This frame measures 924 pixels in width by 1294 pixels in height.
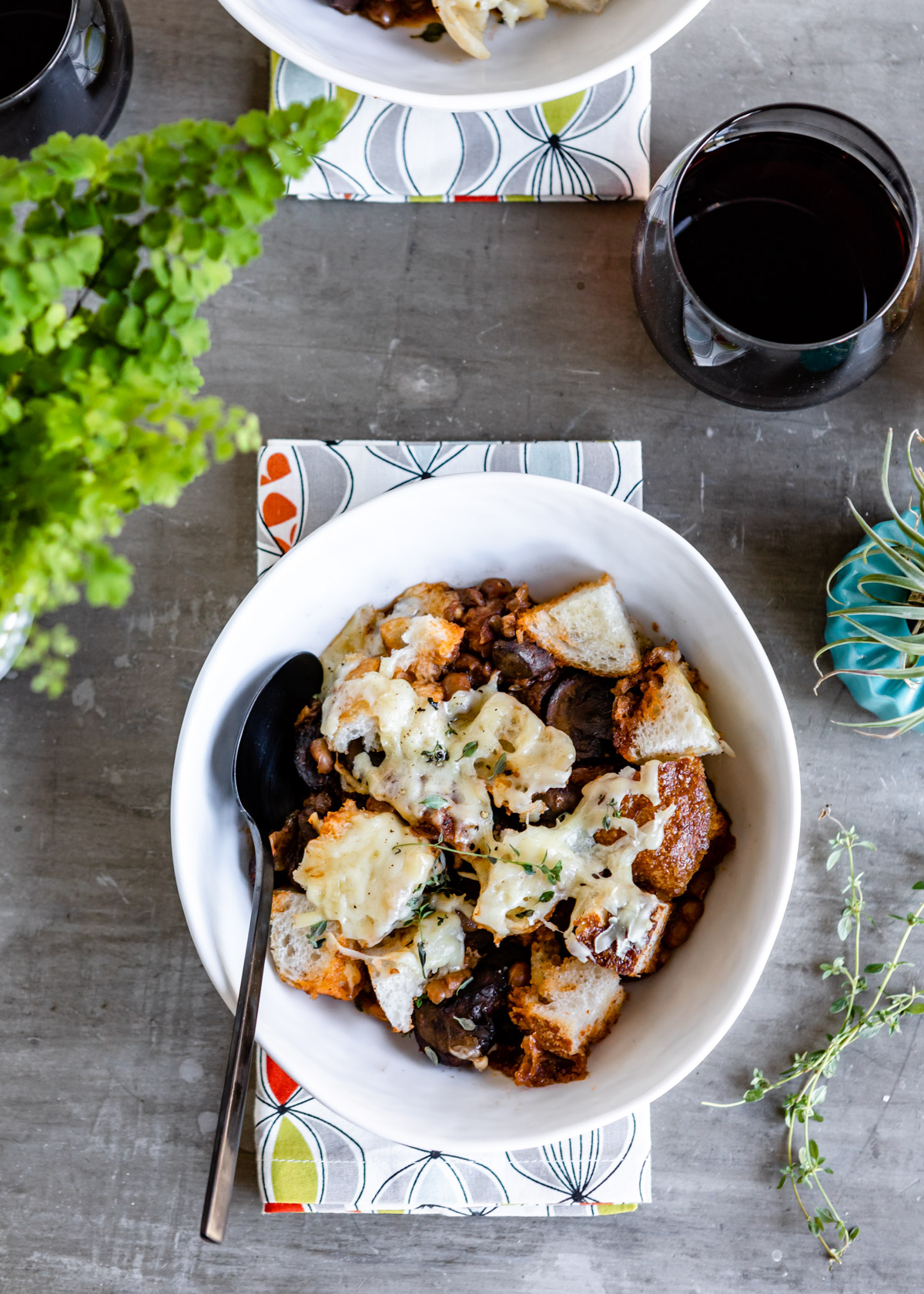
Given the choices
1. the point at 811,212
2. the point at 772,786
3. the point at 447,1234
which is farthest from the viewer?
the point at 447,1234

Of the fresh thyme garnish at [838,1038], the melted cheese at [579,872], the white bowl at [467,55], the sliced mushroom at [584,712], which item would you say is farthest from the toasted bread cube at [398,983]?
the white bowl at [467,55]

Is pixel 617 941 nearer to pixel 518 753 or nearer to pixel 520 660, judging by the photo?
pixel 518 753

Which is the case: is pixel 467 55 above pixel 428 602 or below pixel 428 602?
above

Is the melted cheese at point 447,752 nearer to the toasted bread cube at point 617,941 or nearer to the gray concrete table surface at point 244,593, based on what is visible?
Result: the toasted bread cube at point 617,941

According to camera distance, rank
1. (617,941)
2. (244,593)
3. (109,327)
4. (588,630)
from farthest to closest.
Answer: (244,593)
(588,630)
(617,941)
(109,327)

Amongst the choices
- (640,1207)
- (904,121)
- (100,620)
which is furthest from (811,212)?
(640,1207)

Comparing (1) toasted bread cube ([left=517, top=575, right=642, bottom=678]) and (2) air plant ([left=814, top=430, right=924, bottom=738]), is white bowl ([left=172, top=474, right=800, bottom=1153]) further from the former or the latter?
(2) air plant ([left=814, top=430, right=924, bottom=738])

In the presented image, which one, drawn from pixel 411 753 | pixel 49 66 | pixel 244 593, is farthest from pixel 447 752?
pixel 49 66

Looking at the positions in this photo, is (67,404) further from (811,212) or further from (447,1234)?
(447,1234)
